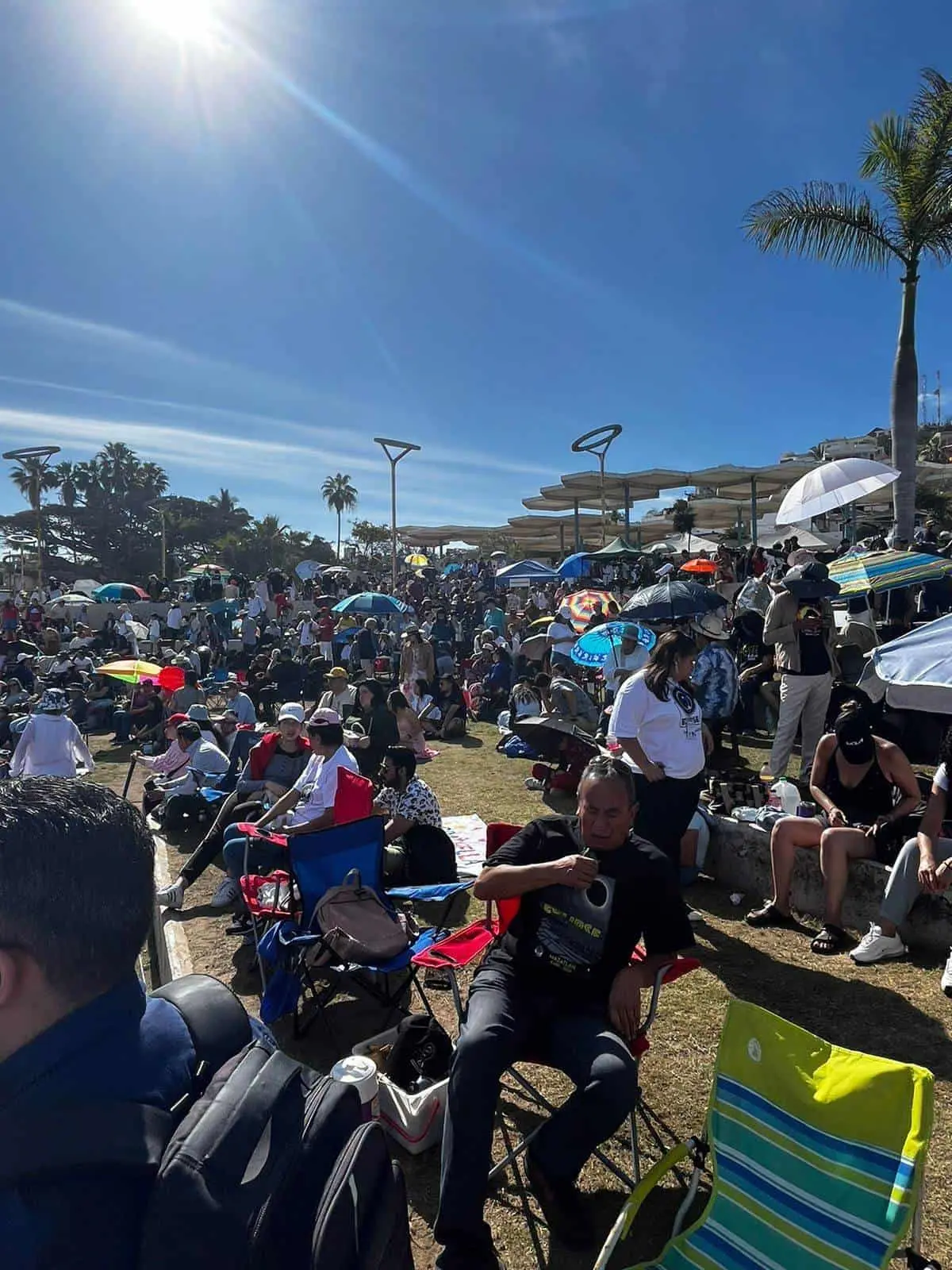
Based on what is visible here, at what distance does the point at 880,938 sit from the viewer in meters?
4.18

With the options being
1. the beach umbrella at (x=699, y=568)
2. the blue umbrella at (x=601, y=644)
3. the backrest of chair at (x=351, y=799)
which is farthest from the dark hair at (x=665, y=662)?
the beach umbrella at (x=699, y=568)

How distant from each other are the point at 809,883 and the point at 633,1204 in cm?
309

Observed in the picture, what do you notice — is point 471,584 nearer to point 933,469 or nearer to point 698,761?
point 933,469

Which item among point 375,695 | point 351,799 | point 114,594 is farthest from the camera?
point 114,594

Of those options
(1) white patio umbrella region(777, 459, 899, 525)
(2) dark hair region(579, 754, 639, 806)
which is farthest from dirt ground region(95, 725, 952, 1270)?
(1) white patio umbrella region(777, 459, 899, 525)

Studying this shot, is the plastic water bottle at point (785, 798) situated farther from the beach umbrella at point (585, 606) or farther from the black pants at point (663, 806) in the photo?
the beach umbrella at point (585, 606)

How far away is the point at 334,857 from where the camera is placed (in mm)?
4273

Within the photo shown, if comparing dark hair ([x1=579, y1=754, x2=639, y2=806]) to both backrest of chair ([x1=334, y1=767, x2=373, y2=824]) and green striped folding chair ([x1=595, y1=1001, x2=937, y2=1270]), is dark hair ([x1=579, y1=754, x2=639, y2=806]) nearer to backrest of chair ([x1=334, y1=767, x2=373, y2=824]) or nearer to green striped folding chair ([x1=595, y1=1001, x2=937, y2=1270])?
green striped folding chair ([x1=595, y1=1001, x2=937, y2=1270])

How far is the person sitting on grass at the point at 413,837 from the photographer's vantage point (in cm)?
530

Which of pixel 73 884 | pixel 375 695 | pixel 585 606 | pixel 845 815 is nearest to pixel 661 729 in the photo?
pixel 845 815

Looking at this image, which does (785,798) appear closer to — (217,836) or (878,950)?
(878,950)

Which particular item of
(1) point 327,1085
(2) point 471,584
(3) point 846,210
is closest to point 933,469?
(3) point 846,210

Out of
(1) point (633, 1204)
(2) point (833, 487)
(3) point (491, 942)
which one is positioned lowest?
(1) point (633, 1204)

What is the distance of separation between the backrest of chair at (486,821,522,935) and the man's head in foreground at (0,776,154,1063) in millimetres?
2120
